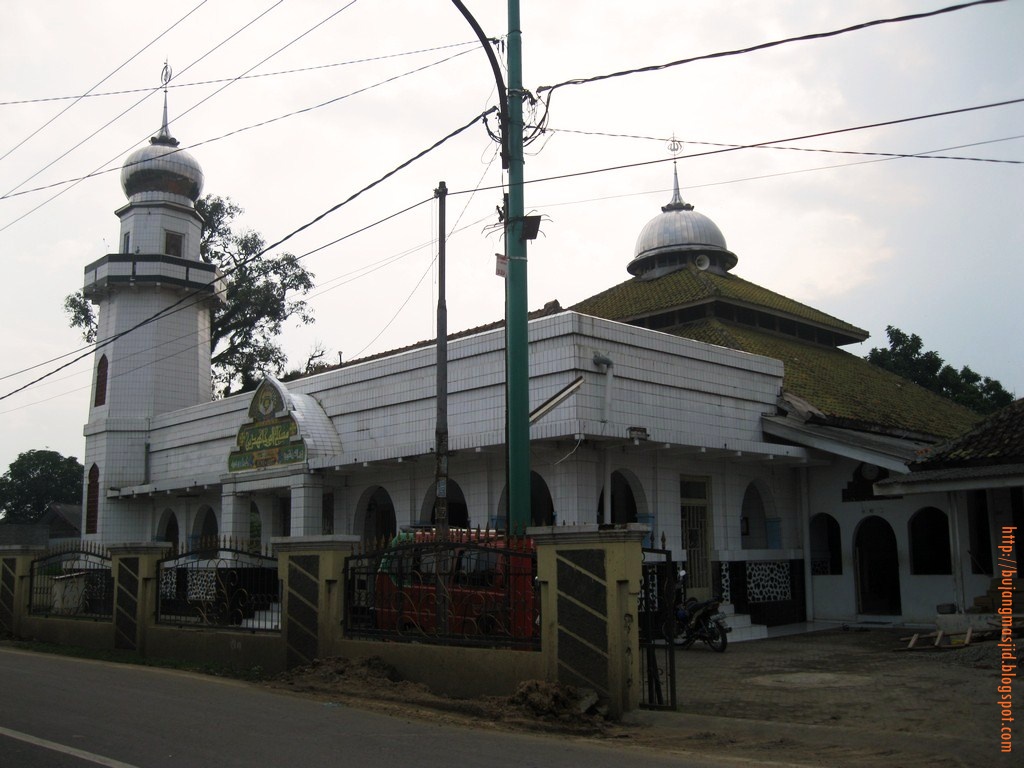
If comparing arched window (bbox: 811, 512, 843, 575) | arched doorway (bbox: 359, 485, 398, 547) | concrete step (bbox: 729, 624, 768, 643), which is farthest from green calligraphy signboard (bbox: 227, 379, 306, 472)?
arched window (bbox: 811, 512, 843, 575)

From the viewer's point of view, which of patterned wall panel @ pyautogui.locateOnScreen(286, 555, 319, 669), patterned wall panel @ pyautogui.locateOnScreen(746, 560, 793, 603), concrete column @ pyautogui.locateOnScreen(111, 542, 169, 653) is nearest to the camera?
patterned wall panel @ pyautogui.locateOnScreen(286, 555, 319, 669)

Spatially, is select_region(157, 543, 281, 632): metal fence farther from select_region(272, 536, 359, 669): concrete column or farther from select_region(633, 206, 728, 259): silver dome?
select_region(633, 206, 728, 259): silver dome

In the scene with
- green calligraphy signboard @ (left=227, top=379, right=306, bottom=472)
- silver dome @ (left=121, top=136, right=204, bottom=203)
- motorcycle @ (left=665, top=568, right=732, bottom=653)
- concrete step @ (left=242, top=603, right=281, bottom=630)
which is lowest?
motorcycle @ (left=665, top=568, right=732, bottom=653)

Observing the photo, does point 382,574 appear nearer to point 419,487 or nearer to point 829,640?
point 419,487

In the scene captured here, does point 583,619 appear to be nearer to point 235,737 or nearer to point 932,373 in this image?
point 235,737

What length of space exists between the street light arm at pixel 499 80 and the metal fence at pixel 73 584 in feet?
32.5

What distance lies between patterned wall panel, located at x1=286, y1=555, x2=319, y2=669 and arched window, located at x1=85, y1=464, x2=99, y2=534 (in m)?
17.0

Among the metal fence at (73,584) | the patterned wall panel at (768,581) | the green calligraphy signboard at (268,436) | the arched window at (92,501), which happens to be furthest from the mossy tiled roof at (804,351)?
the arched window at (92,501)

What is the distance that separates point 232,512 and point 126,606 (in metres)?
6.79

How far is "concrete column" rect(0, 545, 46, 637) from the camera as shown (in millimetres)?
19047

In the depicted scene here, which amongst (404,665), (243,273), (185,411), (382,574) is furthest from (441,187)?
(243,273)

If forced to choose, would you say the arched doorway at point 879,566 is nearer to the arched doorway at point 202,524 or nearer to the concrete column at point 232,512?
the concrete column at point 232,512

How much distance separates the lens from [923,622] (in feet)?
58.2

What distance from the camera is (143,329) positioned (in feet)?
92.0
